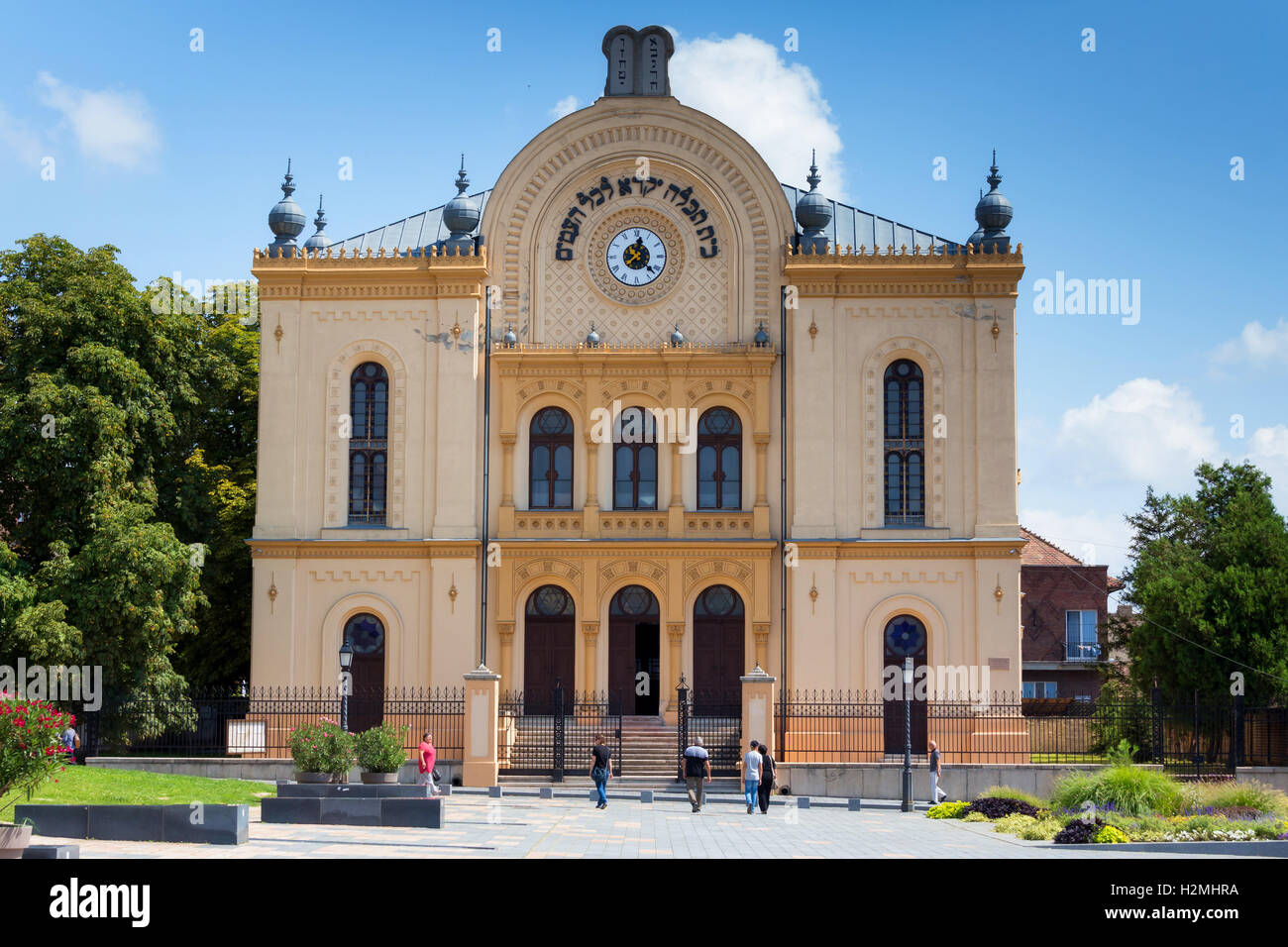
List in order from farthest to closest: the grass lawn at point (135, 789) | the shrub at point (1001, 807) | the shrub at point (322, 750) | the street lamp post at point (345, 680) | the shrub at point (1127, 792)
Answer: the street lamp post at point (345, 680), the shrub at point (1001, 807), the shrub at point (322, 750), the shrub at point (1127, 792), the grass lawn at point (135, 789)

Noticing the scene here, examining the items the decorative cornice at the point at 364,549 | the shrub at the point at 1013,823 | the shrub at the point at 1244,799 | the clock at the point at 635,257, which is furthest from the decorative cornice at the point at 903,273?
the shrub at the point at 1013,823

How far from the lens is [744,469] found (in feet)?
130

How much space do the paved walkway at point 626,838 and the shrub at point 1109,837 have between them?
81cm

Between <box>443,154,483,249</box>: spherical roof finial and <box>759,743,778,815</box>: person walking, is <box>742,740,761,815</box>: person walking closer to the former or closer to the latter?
<box>759,743,778,815</box>: person walking

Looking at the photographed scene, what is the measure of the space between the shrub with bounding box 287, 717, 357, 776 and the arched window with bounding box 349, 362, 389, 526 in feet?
45.9

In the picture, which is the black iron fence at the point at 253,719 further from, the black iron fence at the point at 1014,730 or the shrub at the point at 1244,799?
the shrub at the point at 1244,799

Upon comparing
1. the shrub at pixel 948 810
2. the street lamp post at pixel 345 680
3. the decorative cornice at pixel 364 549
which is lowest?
the shrub at pixel 948 810

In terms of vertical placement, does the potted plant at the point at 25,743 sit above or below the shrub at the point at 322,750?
above

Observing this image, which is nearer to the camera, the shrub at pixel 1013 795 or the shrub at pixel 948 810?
the shrub at pixel 1013 795

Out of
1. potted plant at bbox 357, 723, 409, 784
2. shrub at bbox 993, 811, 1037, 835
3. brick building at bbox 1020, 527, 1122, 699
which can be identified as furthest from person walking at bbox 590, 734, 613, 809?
brick building at bbox 1020, 527, 1122, 699

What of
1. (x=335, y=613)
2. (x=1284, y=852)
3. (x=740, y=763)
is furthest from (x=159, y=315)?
→ (x=1284, y=852)

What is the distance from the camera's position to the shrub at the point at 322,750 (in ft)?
84.5

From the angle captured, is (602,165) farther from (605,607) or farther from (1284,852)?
(1284,852)

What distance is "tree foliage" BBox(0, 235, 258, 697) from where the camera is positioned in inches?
1346
